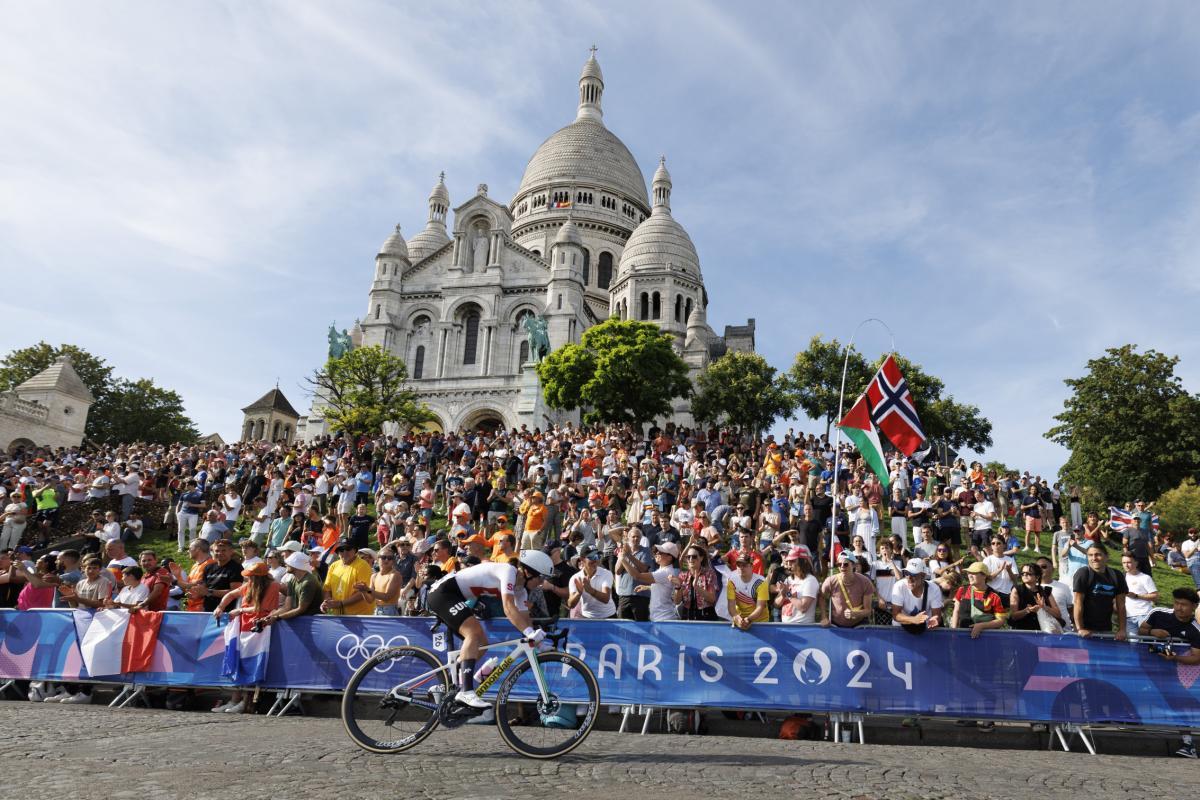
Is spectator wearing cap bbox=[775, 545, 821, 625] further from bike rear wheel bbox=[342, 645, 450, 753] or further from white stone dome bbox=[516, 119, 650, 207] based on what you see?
white stone dome bbox=[516, 119, 650, 207]

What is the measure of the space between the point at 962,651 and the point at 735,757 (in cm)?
298

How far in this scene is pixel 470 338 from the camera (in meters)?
54.1

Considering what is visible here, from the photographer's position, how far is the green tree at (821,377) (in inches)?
1890

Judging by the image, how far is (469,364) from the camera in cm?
5312

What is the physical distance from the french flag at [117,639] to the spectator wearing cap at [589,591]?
4.80m

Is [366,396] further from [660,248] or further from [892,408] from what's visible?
[660,248]

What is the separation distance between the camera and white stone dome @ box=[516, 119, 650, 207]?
72188mm

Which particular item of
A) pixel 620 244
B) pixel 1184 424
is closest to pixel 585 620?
pixel 1184 424

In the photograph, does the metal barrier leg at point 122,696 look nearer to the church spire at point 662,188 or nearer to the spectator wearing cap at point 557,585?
the spectator wearing cap at point 557,585

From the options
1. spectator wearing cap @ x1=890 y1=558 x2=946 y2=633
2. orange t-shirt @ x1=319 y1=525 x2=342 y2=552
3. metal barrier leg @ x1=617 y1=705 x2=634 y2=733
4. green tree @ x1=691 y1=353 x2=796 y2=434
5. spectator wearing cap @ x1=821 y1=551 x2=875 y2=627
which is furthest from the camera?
green tree @ x1=691 y1=353 x2=796 y2=434

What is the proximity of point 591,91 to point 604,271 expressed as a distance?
2446 cm

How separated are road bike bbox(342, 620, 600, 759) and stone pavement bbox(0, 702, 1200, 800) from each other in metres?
0.18

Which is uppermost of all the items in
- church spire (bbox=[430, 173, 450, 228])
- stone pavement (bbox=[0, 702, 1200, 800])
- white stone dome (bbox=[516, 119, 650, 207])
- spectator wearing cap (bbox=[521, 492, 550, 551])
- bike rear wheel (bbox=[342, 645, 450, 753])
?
white stone dome (bbox=[516, 119, 650, 207])

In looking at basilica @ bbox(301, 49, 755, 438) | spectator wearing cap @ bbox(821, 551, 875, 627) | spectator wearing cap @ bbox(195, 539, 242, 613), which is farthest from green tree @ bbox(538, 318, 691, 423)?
spectator wearing cap @ bbox(821, 551, 875, 627)
